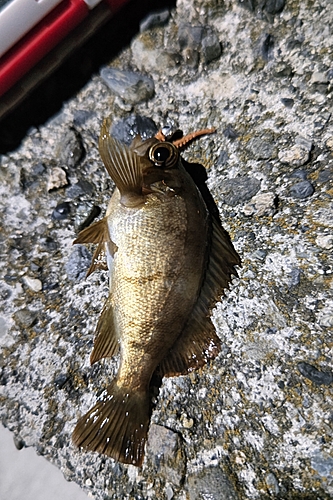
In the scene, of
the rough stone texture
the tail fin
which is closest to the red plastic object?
the rough stone texture

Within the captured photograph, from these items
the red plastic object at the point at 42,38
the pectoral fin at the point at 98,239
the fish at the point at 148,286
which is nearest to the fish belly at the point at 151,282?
the fish at the point at 148,286

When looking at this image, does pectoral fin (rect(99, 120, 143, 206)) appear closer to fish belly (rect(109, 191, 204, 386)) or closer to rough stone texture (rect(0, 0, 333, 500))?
fish belly (rect(109, 191, 204, 386))

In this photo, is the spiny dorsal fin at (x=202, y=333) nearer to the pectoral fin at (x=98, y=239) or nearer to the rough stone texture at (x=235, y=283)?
the rough stone texture at (x=235, y=283)

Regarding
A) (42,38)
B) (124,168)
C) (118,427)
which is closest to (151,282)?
(124,168)

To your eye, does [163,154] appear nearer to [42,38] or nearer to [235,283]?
[235,283]

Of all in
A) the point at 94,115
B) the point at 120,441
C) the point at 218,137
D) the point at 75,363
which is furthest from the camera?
the point at 94,115

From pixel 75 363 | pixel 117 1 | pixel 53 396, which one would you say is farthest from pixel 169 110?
pixel 53 396

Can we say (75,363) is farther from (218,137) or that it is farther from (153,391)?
(218,137)
